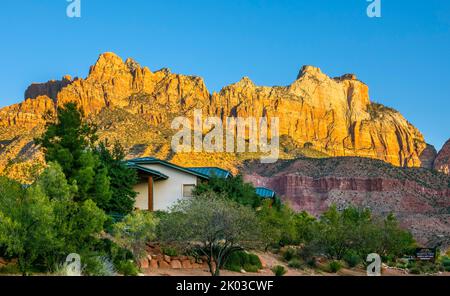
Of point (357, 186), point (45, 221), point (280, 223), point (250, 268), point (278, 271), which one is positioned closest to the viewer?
point (45, 221)

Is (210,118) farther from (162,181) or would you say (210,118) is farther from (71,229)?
(71,229)

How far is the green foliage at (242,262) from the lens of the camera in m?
34.2

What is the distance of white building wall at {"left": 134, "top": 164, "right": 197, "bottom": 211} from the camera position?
4253 centimetres

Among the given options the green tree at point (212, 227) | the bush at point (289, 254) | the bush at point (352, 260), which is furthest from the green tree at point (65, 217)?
the bush at point (352, 260)

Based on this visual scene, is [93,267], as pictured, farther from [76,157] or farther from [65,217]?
[76,157]

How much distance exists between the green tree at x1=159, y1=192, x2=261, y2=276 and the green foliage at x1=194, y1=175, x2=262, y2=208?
826 cm

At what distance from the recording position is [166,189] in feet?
141

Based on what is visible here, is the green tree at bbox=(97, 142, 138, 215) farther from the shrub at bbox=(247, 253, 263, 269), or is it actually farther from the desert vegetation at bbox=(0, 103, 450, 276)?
the shrub at bbox=(247, 253, 263, 269)

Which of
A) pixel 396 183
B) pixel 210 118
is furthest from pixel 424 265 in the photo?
pixel 210 118

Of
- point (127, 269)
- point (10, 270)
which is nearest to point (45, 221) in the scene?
point (10, 270)

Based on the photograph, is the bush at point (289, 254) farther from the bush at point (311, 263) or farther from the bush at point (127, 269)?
the bush at point (127, 269)

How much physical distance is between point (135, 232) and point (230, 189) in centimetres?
1342

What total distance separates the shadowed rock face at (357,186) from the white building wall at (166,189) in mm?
71668

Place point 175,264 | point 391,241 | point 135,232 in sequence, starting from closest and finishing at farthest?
1. point 135,232
2. point 175,264
3. point 391,241
